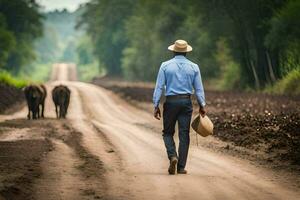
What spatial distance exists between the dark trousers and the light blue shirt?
0.19 meters

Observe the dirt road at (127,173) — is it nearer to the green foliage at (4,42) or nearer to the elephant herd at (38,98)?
the elephant herd at (38,98)

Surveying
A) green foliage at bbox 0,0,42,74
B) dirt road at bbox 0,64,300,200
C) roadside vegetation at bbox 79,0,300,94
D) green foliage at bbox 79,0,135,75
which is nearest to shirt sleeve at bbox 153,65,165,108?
dirt road at bbox 0,64,300,200

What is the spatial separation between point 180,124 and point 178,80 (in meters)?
0.78

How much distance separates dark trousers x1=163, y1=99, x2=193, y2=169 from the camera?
37.7 ft

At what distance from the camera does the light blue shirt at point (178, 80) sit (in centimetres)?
1155

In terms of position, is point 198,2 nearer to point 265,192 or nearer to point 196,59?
point 196,59

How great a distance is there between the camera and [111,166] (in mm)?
11992

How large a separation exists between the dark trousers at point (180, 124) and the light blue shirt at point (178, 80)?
0.64 ft

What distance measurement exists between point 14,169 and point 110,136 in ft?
23.3

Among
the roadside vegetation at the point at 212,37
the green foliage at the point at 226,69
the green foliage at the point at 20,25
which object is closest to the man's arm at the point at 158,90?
the roadside vegetation at the point at 212,37

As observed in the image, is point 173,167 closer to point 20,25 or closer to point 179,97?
point 179,97

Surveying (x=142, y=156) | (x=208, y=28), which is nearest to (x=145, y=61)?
(x=208, y=28)

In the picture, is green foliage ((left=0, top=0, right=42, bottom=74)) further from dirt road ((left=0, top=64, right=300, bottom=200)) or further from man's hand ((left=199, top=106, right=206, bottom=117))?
man's hand ((left=199, top=106, right=206, bottom=117))

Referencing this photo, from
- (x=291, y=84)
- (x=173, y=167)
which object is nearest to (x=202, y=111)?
(x=173, y=167)
